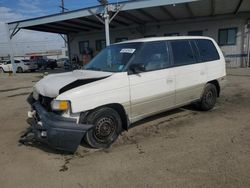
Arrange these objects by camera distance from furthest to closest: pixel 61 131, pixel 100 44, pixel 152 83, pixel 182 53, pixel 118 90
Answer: pixel 100 44 → pixel 182 53 → pixel 152 83 → pixel 118 90 → pixel 61 131

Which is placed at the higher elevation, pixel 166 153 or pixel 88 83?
pixel 88 83

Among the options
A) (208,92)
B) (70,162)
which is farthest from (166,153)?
(208,92)

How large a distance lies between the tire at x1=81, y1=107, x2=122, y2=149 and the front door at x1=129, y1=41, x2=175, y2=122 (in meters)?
0.41

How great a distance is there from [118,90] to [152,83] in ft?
2.72

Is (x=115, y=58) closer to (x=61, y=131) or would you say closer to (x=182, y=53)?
(x=182, y=53)

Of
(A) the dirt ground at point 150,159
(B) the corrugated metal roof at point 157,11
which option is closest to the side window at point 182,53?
(A) the dirt ground at point 150,159

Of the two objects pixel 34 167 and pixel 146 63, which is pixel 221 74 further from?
pixel 34 167

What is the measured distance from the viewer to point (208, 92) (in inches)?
231

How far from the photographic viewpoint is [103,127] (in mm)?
3953

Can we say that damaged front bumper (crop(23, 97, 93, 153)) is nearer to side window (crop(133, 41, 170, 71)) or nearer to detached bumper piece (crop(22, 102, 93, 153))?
detached bumper piece (crop(22, 102, 93, 153))

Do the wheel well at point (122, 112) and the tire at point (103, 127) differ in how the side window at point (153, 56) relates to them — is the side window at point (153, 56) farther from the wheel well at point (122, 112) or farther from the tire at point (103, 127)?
the tire at point (103, 127)

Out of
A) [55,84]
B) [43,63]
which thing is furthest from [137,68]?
[43,63]

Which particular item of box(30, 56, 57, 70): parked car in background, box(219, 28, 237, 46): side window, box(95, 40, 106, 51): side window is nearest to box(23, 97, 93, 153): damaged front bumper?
box(219, 28, 237, 46): side window

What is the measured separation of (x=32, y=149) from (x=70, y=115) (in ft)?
3.86
